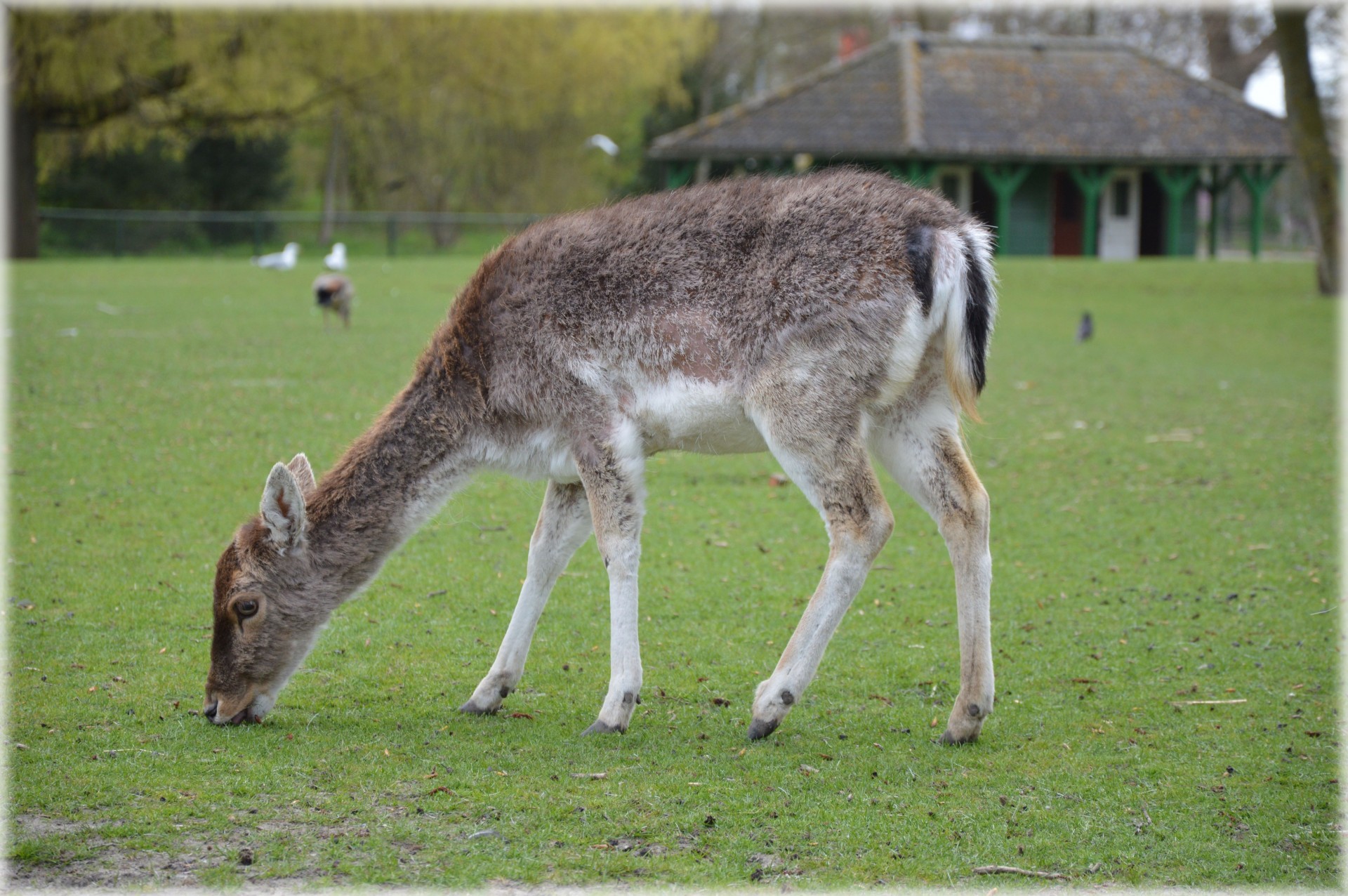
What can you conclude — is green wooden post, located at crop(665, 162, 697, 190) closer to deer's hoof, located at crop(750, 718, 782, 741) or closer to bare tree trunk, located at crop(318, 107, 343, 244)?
bare tree trunk, located at crop(318, 107, 343, 244)

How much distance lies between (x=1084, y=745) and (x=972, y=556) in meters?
0.85

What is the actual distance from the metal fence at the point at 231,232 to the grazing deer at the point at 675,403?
35280 millimetres

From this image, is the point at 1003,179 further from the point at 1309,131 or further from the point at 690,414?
the point at 690,414

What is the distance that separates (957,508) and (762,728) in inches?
47.4

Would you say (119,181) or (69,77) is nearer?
(69,77)

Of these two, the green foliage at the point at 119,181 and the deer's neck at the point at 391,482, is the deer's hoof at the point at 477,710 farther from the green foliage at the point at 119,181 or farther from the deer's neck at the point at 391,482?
the green foliage at the point at 119,181

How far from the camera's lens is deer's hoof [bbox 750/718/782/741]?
16.8 ft

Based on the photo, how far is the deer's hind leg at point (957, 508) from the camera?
16.8 ft

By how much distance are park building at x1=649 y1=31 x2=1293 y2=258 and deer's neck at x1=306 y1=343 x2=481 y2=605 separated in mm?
33501

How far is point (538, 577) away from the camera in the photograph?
564 centimetres

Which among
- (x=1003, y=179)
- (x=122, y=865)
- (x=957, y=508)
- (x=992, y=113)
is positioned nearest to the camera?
(x=122, y=865)

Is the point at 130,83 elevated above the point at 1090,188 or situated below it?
above

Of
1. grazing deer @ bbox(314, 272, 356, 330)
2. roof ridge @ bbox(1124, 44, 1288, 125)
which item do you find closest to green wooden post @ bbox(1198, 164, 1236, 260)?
roof ridge @ bbox(1124, 44, 1288, 125)

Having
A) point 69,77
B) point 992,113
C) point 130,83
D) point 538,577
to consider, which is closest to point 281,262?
point 130,83
